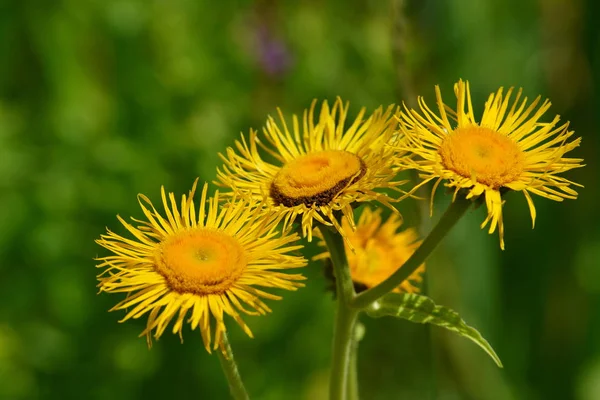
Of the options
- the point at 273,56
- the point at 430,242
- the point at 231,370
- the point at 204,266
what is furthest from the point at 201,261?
the point at 273,56

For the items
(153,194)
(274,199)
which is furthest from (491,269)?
(274,199)

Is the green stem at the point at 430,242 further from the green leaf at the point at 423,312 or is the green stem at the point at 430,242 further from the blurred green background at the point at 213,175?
the blurred green background at the point at 213,175

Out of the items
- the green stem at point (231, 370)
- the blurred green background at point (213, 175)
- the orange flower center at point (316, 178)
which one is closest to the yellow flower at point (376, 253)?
the orange flower center at point (316, 178)

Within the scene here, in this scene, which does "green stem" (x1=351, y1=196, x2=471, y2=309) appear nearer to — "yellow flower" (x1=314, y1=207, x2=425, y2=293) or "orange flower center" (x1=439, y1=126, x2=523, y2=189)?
"orange flower center" (x1=439, y1=126, x2=523, y2=189)

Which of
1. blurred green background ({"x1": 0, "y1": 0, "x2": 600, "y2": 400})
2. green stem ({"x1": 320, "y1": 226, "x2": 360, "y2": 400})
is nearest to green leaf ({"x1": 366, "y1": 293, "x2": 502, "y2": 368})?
green stem ({"x1": 320, "y1": 226, "x2": 360, "y2": 400})

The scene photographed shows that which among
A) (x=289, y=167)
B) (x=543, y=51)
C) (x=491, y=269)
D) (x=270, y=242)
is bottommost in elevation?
(x=270, y=242)

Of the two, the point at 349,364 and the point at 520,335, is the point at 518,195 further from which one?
the point at 349,364

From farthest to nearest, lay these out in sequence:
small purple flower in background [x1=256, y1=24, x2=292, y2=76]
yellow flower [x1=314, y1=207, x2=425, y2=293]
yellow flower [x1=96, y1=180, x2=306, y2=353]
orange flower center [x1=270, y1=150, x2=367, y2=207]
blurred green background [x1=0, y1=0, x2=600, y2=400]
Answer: small purple flower in background [x1=256, y1=24, x2=292, y2=76], blurred green background [x1=0, y1=0, x2=600, y2=400], yellow flower [x1=314, y1=207, x2=425, y2=293], orange flower center [x1=270, y1=150, x2=367, y2=207], yellow flower [x1=96, y1=180, x2=306, y2=353]
